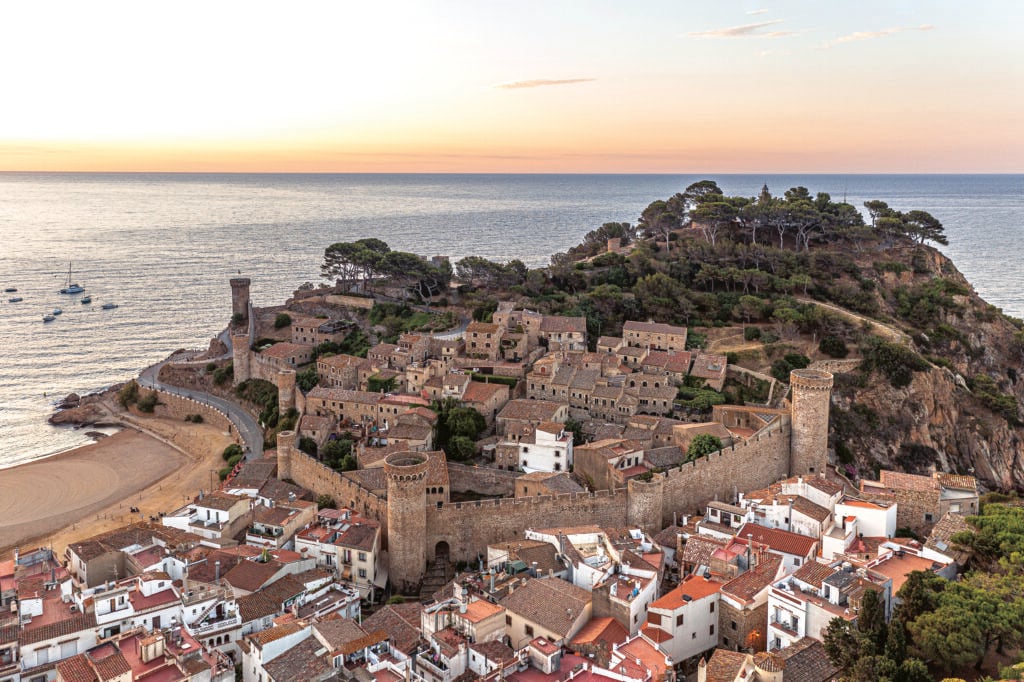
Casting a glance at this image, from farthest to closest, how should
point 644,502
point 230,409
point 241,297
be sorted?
point 241,297 < point 230,409 < point 644,502

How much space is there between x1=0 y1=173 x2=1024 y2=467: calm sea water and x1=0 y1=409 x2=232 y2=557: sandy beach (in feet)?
9.78

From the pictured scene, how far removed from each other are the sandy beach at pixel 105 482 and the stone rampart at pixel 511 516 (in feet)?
39.1

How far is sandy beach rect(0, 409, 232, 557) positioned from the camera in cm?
2762

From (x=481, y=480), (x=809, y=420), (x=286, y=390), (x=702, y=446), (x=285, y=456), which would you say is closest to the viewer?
(x=702, y=446)

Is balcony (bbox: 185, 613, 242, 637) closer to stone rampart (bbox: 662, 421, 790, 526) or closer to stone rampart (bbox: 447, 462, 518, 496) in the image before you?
stone rampart (bbox: 447, 462, 518, 496)

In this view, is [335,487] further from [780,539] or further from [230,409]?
[230,409]

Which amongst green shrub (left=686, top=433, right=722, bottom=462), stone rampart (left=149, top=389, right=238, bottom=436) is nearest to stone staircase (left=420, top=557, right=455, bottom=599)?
green shrub (left=686, top=433, right=722, bottom=462)

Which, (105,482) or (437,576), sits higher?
(437,576)

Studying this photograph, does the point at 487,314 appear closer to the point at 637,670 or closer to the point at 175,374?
the point at 175,374

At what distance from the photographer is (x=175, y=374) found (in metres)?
42.4

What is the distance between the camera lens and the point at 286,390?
109 feet

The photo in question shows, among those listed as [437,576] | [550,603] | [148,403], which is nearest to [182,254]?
[148,403]

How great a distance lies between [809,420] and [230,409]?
27.2 meters

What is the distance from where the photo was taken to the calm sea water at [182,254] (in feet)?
164
